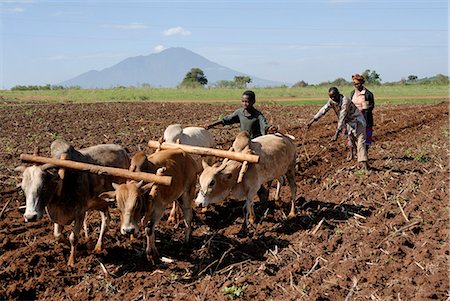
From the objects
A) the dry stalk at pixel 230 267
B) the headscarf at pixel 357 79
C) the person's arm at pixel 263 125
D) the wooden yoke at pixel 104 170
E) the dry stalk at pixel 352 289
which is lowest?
the dry stalk at pixel 352 289

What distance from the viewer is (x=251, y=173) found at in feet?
25.7

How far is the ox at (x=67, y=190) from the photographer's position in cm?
617

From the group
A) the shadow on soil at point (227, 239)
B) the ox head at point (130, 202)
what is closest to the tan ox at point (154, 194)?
the ox head at point (130, 202)

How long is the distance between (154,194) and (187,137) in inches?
130

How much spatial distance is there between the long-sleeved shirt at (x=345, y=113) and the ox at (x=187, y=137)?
7.73ft

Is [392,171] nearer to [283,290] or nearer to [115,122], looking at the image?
[283,290]

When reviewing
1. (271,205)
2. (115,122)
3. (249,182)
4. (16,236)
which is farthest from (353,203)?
(115,122)

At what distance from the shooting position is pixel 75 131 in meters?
19.1

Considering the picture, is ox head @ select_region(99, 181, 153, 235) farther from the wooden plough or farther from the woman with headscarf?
the woman with headscarf

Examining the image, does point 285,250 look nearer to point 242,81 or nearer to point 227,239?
point 227,239

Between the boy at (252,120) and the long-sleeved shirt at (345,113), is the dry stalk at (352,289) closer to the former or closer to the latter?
the boy at (252,120)

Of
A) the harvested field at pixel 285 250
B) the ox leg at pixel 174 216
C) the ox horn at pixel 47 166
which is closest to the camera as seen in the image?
the harvested field at pixel 285 250

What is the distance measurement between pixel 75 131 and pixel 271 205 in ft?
39.3

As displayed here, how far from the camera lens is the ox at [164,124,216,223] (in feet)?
29.1
